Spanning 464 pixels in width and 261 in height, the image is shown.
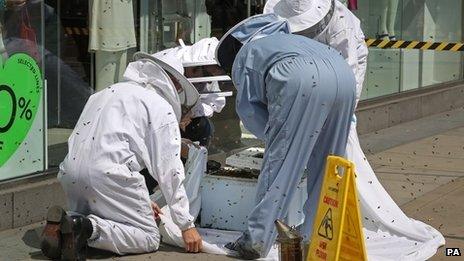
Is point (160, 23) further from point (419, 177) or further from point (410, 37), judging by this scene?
point (410, 37)

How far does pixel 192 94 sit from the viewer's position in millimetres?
6371

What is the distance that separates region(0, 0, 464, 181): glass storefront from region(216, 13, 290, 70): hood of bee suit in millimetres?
879

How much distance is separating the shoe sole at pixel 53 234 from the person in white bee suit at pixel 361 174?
4.96 feet

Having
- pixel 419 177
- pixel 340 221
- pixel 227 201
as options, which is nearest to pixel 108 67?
pixel 227 201

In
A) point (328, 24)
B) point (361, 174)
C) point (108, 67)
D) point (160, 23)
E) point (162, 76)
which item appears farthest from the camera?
point (160, 23)

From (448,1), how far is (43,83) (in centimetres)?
841

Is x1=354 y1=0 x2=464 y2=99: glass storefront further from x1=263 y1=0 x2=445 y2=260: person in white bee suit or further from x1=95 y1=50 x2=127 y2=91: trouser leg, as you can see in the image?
x1=263 y1=0 x2=445 y2=260: person in white bee suit

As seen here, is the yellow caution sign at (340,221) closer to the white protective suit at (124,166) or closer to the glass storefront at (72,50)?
the white protective suit at (124,166)

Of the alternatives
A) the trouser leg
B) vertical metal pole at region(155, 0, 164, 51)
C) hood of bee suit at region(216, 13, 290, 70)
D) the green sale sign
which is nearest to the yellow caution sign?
hood of bee suit at region(216, 13, 290, 70)

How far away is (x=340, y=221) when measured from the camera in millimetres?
4922

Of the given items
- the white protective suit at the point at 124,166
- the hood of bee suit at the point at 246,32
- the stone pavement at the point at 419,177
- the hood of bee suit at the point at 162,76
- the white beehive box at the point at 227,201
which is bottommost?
the stone pavement at the point at 419,177

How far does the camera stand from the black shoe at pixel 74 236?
5.78m

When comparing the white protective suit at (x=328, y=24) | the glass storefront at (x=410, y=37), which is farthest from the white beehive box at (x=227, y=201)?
the glass storefront at (x=410, y=37)

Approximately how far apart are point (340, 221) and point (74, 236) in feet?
5.43
